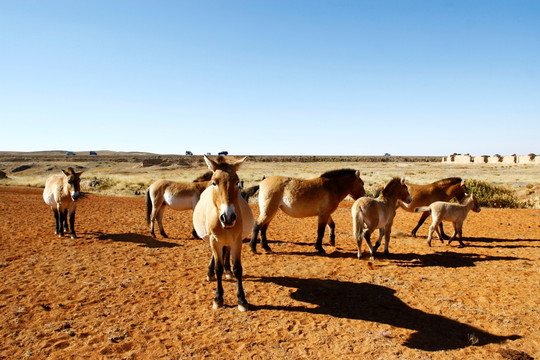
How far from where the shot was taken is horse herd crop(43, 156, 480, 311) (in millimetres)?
5378

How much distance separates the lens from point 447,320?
5156mm

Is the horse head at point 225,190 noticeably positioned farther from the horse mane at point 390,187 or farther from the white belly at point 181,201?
the white belly at point 181,201

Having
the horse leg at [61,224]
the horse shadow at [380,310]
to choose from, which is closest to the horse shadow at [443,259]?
the horse shadow at [380,310]

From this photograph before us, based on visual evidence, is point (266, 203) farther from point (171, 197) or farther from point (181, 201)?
point (171, 197)

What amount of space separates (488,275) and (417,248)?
2712 mm

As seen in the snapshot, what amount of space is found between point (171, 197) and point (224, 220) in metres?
7.20

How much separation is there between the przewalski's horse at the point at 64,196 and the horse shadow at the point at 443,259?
10.1 meters

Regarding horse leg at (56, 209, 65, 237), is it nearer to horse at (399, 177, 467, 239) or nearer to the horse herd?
the horse herd

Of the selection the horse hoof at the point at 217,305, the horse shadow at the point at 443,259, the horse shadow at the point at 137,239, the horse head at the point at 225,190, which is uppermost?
the horse head at the point at 225,190

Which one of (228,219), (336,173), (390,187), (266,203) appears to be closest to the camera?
(228,219)

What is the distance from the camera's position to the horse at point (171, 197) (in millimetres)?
11195

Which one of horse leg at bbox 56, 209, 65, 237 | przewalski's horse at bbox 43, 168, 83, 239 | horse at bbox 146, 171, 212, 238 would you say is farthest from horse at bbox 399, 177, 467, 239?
horse leg at bbox 56, 209, 65, 237

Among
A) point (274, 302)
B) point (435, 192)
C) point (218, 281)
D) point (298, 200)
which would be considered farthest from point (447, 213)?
point (218, 281)

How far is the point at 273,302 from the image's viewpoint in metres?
5.86
